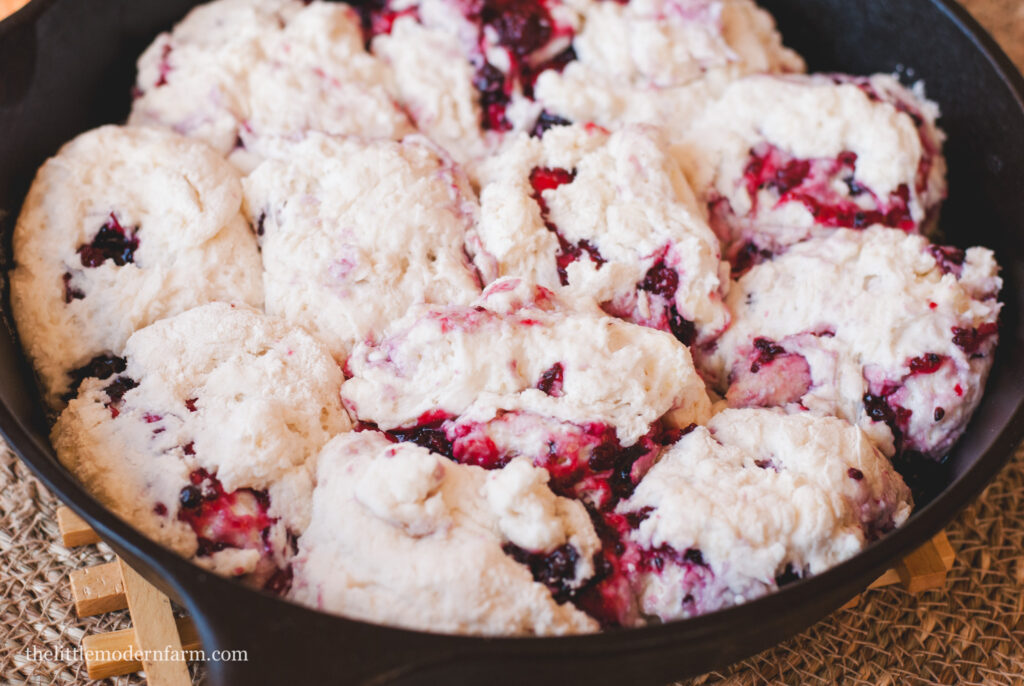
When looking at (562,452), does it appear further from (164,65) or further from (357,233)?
(164,65)

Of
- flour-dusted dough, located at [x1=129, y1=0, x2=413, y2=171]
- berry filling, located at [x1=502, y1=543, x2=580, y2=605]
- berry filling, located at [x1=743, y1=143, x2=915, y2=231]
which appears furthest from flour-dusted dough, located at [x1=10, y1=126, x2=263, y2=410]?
berry filling, located at [x1=743, y1=143, x2=915, y2=231]

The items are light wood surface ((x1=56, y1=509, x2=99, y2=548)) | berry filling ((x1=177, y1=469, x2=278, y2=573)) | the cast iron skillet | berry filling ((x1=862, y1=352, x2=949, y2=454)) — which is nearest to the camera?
the cast iron skillet

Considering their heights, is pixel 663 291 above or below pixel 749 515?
above

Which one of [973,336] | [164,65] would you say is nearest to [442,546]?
[973,336]

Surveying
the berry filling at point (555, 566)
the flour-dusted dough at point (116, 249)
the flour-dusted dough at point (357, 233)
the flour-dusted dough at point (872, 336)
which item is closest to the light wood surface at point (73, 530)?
the flour-dusted dough at point (116, 249)

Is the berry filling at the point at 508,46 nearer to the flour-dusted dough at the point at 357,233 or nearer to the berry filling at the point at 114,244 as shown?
the flour-dusted dough at the point at 357,233

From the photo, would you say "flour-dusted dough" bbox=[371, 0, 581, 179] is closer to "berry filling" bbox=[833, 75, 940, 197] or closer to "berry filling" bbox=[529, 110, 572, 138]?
"berry filling" bbox=[529, 110, 572, 138]
